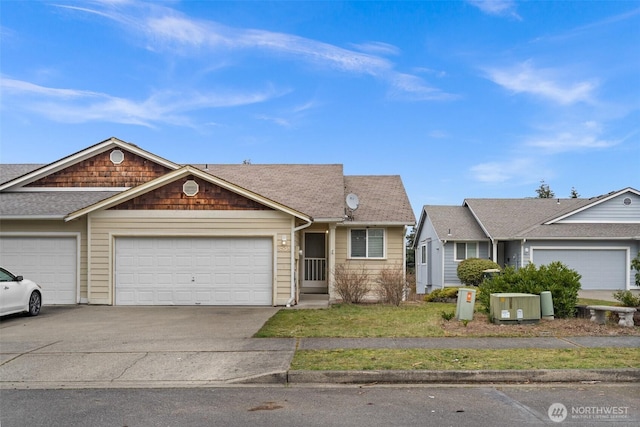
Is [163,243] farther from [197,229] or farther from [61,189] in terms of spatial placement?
[61,189]

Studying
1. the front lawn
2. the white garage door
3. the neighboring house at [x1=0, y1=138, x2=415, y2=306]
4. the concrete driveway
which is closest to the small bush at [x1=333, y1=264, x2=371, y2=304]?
the neighboring house at [x1=0, y1=138, x2=415, y2=306]

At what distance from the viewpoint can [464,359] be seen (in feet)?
26.2

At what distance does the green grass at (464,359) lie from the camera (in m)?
7.55

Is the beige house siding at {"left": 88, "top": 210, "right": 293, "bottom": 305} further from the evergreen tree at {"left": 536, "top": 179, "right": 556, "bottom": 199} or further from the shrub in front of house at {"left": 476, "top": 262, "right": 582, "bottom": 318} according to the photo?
the evergreen tree at {"left": 536, "top": 179, "right": 556, "bottom": 199}

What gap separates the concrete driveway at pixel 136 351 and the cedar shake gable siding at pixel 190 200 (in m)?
3.78

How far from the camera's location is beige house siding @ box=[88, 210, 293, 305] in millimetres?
15828

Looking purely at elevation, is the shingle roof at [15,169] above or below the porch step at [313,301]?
above

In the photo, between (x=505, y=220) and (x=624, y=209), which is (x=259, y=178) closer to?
(x=505, y=220)

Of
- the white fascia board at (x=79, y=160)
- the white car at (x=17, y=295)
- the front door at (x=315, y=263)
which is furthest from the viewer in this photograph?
the front door at (x=315, y=263)

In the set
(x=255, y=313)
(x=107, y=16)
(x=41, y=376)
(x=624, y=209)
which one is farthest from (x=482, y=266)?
(x=41, y=376)

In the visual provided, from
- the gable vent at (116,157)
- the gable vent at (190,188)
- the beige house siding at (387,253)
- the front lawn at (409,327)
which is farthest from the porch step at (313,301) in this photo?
the gable vent at (116,157)

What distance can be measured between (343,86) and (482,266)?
1053cm

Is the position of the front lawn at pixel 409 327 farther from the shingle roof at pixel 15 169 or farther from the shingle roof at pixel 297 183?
the shingle roof at pixel 15 169

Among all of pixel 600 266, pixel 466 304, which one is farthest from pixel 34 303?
pixel 600 266
